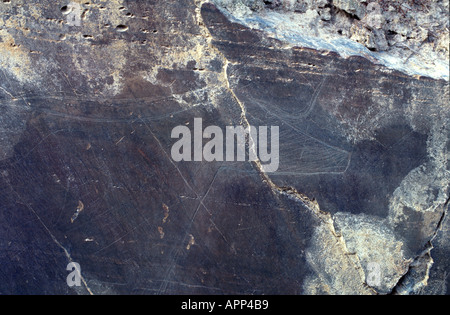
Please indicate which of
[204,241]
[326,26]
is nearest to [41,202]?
[204,241]

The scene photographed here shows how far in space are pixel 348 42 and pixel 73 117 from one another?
5.43 feet

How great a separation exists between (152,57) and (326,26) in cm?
109

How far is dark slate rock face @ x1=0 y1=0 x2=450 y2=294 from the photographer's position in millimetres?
1761

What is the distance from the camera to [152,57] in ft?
5.83

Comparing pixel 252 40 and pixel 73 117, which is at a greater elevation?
pixel 252 40

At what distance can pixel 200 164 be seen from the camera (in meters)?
1.80

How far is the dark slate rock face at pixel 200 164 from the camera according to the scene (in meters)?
1.76

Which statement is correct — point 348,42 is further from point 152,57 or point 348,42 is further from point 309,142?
point 152,57

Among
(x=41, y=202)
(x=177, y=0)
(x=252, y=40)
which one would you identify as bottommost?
(x=41, y=202)

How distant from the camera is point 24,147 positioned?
5.78 ft

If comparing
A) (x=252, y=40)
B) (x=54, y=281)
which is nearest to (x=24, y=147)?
(x=54, y=281)

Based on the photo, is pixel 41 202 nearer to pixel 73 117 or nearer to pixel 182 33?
pixel 73 117

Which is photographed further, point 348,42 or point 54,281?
point 348,42
